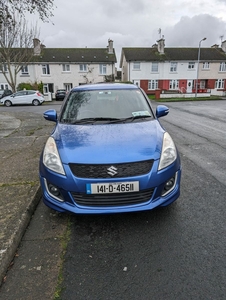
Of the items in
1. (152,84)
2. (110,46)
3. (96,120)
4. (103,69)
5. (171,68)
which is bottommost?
(96,120)

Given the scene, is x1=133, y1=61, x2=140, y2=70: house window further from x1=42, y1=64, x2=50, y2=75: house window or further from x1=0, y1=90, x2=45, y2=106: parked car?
x1=0, y1=90, x2=45, y2=106: parked car

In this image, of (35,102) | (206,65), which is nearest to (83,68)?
(35,102)

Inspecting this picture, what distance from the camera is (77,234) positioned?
2590 mm

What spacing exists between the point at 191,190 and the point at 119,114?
1.69m

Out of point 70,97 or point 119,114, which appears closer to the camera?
point 119,114

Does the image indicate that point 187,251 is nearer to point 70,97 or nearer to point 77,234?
point 77,234

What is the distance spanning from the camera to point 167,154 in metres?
2.69

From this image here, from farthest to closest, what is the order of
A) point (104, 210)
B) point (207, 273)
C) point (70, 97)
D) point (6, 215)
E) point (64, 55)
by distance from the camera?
point (64, 55)
point (70, 97)
point (6, 215)
point (104, 210)
point (207, 273)

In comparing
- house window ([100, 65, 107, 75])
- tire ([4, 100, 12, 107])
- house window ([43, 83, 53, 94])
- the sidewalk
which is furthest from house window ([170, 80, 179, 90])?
the sidewalk

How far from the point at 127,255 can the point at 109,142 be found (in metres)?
1.26

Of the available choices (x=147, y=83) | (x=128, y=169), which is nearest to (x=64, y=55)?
(x=147, y=83)

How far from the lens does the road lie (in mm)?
1868

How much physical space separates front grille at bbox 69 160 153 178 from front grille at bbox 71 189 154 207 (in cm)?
21

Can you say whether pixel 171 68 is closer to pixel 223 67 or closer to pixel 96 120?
pixel 223 67
